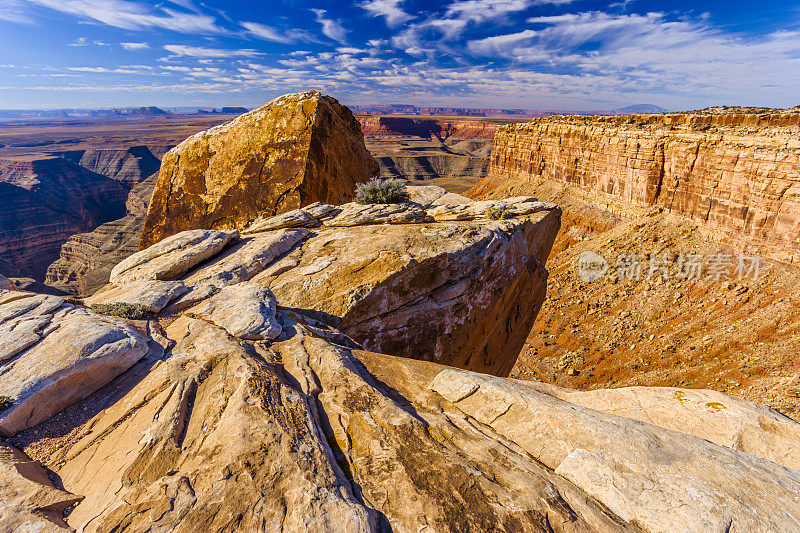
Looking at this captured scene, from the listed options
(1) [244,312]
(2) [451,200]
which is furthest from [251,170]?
(1) [244,312]

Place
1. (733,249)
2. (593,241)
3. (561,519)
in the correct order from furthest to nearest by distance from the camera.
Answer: (593,241)
(733,249)
(561,519)

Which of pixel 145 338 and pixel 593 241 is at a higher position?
pixel 145 338

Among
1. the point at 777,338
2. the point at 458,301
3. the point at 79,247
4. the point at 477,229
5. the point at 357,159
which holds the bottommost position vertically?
the point at 79,247

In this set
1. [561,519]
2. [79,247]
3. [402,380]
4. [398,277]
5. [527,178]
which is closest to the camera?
[561,519]

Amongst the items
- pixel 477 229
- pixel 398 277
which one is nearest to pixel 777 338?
pixel 477 229

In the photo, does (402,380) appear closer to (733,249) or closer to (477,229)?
(477,229)

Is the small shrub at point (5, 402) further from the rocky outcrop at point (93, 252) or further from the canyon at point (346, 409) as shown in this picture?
→ the rocky outcrop at point (93, 252)
